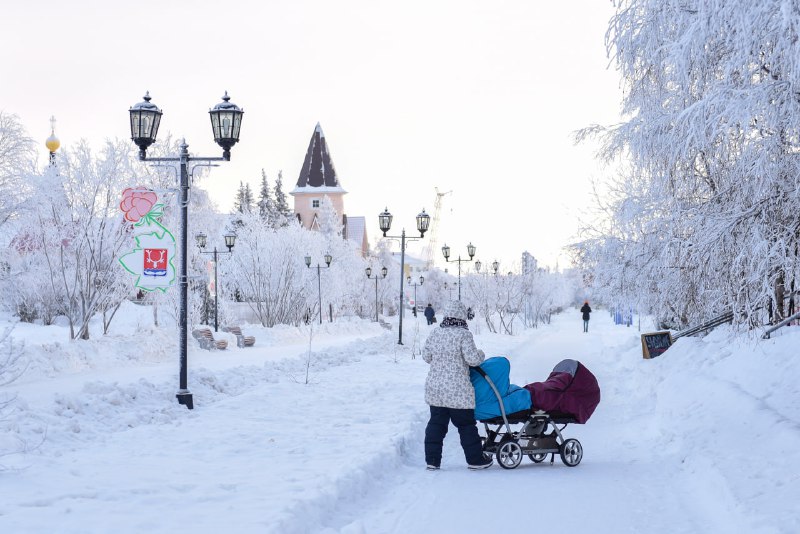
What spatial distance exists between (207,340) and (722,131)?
2130cm

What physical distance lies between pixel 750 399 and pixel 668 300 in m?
8.96

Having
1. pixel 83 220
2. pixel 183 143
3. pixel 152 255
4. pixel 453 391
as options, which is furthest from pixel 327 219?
pixel 453 391

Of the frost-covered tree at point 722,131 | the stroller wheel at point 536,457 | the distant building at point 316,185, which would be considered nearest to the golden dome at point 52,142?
the distant building at point 316,185

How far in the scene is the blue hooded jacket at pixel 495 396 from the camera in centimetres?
801

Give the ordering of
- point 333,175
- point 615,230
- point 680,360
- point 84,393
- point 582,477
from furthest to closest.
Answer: point 333,175
point 615,230
point 680,360
point 84,393
point 582,477

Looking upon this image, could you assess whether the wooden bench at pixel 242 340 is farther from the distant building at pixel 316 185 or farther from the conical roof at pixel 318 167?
the conical roof at pixel 318 167

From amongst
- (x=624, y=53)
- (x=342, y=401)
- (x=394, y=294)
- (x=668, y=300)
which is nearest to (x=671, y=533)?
(x=624, y=53)

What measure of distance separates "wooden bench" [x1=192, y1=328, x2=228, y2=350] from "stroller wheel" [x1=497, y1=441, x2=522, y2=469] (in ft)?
64.3

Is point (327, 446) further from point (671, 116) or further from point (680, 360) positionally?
point (680, 360)

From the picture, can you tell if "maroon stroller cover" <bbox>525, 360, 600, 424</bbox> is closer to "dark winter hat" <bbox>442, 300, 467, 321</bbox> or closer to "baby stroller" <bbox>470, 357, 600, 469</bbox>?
"baby stroller" <bbox>470, 357, 600, 469</bbox>

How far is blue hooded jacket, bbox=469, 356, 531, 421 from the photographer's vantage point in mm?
8008

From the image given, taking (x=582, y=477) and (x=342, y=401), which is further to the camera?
(x=342, y=401)

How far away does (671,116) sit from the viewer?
9.13 metres

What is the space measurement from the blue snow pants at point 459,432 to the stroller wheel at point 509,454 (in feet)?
0.64
